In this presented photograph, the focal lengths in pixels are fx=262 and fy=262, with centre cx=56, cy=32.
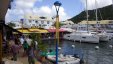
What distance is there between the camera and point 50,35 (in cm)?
7619

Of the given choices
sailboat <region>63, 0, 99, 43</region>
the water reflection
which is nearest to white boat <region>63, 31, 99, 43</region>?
sailboat <region>63, 0, 99, 43</region>

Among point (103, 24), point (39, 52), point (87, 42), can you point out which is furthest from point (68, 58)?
point (103, 24)

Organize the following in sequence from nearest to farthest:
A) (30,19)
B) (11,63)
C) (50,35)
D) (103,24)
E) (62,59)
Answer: (11,63)
(62,59)
(50,35)
(30,19)
(103,24)

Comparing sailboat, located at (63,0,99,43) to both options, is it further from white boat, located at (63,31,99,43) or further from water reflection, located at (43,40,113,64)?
water reflection, located at (43,40,113,64)

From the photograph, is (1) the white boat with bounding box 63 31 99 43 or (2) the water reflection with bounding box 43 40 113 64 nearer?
(2) the water reflection with bounding box 43 40 113 64

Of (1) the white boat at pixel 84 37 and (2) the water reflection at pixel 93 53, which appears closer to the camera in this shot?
(2) the water reflection at pixel 93 53

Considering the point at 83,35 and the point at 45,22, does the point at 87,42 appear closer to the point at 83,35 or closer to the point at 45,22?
the point at 83,35

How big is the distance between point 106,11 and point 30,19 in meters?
74.0

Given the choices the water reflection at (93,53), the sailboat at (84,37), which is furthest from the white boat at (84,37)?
the water reflection at (93,53)

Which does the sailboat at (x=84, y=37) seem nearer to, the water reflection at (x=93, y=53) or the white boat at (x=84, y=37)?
the white boat at (x=84, y=37)

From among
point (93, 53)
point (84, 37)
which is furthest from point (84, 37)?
point (93, 53)

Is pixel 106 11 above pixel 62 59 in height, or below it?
above

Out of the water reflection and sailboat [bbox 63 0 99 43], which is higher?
sailboat [bbox 63 0 99 43]

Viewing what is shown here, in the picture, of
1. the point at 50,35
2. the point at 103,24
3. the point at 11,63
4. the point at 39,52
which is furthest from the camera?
the point at 103,24
